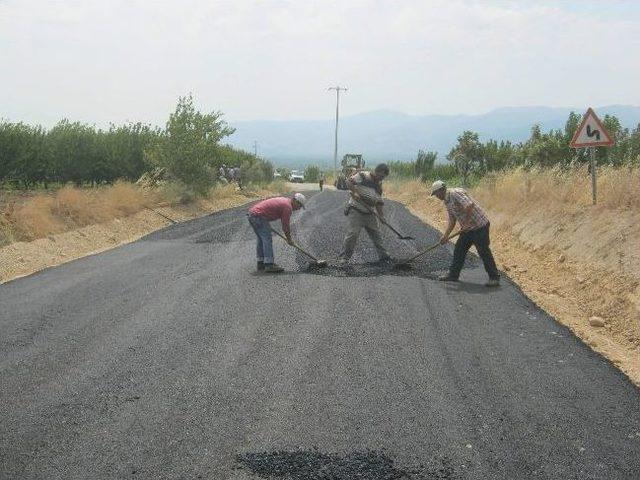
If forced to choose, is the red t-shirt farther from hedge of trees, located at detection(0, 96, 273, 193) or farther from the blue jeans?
hedge of trees, located at detection(0, 96, 273, 193)

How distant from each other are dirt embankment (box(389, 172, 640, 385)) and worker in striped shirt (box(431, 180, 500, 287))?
70cm

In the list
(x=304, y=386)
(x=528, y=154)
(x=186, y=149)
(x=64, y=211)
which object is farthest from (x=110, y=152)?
(x=304, y=386)

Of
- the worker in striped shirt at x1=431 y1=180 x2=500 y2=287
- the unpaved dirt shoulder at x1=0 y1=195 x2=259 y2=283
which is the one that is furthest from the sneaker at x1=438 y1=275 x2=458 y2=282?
the unpaved dirt shoulder at x1=0 y1=195 x2=259 y2=283

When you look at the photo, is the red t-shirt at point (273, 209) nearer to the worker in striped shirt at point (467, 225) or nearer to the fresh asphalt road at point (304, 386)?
the fresh asphalt road at point (304, 386)

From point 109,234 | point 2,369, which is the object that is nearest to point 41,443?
point 2,369

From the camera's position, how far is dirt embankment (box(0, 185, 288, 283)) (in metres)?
12.6

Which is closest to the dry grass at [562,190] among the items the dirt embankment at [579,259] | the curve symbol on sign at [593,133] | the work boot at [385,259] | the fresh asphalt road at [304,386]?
the dirt embankment at [579,259]

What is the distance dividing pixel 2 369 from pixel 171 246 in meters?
8.07

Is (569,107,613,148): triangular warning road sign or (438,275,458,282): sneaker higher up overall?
(569,107,613,148): triangular warning road sign

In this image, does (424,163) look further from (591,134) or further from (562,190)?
(591,134)

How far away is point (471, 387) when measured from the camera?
17.9ft

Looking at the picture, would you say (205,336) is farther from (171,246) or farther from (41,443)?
(171,246)

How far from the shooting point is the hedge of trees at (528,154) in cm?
1992

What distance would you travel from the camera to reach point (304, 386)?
5492mm
